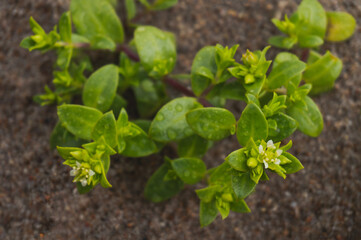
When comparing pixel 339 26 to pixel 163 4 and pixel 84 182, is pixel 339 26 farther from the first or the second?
pixel 84 182

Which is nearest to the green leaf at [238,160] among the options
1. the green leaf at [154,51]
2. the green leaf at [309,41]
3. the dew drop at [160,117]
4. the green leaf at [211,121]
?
the green leaf at [211,121]

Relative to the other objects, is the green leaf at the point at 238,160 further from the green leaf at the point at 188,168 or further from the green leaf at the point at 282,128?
the green leaf at the point at 188,168

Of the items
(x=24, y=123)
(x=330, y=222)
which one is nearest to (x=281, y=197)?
(x=330, y=222)

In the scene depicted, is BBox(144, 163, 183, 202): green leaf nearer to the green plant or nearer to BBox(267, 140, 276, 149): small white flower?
the green plant

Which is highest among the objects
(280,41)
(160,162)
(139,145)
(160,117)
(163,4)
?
(163,4)

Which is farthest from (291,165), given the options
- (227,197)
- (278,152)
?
(227,197)

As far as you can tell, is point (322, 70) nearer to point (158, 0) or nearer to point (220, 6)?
point (220, 6)
